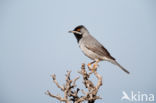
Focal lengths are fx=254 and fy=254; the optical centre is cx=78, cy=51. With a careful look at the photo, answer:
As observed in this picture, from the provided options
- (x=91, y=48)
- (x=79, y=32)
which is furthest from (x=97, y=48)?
(x=79, y=32)

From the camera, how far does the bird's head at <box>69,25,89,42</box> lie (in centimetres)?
963

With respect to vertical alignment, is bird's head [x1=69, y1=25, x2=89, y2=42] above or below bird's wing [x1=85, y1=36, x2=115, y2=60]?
above

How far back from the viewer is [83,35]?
9969 millimetres

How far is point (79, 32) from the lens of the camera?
9.77 m

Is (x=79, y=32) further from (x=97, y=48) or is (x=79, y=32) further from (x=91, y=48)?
(x=97, y=48)

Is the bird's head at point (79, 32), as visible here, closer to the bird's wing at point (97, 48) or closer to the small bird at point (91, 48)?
the small bird at point (91, 48)

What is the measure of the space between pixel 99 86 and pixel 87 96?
0.55 meters

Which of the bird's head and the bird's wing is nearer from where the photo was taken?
the bird's wing

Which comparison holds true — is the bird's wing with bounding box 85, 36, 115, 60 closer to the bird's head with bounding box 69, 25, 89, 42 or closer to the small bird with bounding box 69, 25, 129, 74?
the small bird with bounding box 69, 25, 129, 74

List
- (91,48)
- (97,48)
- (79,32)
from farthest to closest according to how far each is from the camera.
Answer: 1. (79,32)
2. (97,48)
3. (91,48)

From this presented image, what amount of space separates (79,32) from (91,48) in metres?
0.84

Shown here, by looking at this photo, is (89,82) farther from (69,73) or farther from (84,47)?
(84,47)

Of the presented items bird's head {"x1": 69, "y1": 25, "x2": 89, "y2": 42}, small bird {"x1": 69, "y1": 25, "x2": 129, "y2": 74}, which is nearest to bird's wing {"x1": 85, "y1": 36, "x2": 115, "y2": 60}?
small bird {"x1": 69, "y1": 25, "x2": 129, "y2": 74}

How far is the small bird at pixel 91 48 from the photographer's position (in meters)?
9.33
